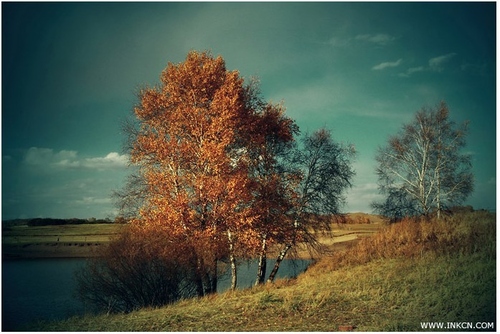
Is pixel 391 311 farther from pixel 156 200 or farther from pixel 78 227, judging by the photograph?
pixel 78 227

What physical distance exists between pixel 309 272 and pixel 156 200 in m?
9.17

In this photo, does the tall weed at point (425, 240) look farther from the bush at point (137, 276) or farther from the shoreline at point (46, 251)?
the shoreline at point (46, 251)

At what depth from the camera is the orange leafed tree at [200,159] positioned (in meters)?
12.7

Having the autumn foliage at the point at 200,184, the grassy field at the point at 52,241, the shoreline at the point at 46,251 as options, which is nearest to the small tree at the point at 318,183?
the autumn foliage at the point at 200,184

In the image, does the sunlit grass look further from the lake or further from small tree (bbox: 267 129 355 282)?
small tree (bbox: 267 129 355 282)

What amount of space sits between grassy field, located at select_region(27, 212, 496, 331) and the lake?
3589mm

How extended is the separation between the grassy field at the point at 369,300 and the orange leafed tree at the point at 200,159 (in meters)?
2.40

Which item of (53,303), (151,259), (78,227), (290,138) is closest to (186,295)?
(151,259)

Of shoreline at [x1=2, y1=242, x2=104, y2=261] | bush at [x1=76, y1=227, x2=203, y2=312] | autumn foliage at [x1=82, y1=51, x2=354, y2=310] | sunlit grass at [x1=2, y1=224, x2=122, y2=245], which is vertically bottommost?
shoreline at [x1=2, y1=242, x2=104, y2=261]

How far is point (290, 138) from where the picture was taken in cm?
1616

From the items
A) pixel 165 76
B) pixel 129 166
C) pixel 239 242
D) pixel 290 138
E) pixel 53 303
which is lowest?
pixel 53 303

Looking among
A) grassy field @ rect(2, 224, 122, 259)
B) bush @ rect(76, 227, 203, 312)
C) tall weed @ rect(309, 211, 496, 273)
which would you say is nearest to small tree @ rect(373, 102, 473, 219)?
tall weed @ rect(309, 211, 496, 273)

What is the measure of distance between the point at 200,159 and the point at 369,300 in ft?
24.5

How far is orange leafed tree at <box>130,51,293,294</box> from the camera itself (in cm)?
1268
